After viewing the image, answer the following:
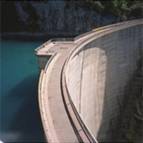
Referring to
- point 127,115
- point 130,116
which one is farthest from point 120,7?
point 130,116

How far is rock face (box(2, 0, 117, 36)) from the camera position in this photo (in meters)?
42.1

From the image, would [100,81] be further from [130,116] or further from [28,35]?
[28,35]

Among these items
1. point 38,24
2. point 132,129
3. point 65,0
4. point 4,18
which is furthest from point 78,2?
point 132,129

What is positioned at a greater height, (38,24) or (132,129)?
(38,24)

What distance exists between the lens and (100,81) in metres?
22.9

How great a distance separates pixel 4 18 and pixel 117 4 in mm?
11151

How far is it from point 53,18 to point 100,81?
2128cm

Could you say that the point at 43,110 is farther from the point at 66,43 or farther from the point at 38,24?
the point at 38,24

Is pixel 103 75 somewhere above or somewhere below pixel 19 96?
above

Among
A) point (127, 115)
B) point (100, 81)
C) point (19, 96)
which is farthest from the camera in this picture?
point (127, 115)

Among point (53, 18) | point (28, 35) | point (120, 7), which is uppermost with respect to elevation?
point (120, 7)

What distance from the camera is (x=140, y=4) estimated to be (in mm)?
40906

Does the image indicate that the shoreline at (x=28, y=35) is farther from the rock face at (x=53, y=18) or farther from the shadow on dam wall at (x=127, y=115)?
the shadow on dam wall at (x=127, y=115)

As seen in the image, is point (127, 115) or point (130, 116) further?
point (127, 115)
